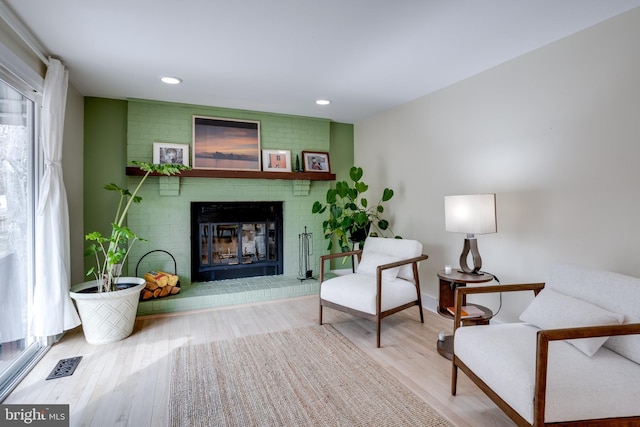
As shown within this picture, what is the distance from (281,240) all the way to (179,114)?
2021 mm

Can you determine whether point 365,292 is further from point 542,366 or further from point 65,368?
point 65,368

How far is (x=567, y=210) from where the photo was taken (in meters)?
2.35

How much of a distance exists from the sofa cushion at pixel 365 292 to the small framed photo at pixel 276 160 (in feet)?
6.19

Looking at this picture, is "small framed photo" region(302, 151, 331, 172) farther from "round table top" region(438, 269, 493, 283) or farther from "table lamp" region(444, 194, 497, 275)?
"round table top" region(438, 269, 493, 283)

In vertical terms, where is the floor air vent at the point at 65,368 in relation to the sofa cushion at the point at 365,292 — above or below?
below

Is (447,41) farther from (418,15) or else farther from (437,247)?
(437,247)

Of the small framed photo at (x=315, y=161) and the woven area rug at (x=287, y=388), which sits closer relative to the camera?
the woven area rug at (x=287, y=388)

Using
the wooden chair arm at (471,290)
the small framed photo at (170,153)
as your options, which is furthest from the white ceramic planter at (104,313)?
the wooden chair arm at (471,290)

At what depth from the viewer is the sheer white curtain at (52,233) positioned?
95.1 inches

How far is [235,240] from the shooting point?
420 cm

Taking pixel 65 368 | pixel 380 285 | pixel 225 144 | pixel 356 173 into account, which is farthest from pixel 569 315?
pixel 225 144

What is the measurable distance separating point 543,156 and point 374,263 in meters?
1.66

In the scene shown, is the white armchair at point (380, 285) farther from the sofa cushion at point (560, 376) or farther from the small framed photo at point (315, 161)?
the small framed photo at point (315, 161)

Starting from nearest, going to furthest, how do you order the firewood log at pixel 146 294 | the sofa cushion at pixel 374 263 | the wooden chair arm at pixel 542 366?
the wooden chair arm at pixel 542 366 → the sofa cushion at pixel 374 263 → the firewood log at pixel 146 294
